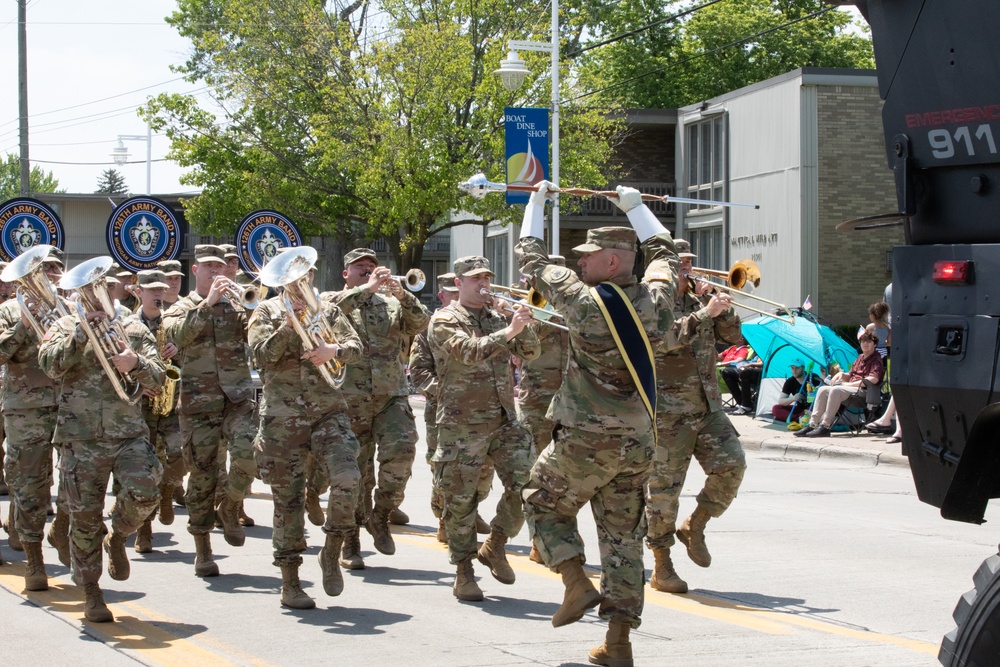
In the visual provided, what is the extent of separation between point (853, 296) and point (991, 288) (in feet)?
84.3

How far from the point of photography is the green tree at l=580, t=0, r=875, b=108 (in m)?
51.6

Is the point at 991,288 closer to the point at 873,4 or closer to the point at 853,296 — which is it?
the point at 873,4

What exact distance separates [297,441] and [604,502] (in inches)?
91.9

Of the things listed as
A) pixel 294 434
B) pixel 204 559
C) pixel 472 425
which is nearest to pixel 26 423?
pixel 204 559

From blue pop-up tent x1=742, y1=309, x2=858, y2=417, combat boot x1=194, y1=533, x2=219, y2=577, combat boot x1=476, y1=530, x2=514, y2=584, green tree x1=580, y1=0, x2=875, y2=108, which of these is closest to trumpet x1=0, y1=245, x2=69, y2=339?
combat boot x1=194, y1=533, x2=219, y2=577

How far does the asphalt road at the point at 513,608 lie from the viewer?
268 inches

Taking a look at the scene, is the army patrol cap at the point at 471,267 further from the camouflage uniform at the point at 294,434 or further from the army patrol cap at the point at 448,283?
the army patrol cap at the point at 448,283

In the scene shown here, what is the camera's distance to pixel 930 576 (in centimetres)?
866

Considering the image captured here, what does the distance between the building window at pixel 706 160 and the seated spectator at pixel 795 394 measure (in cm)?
1337

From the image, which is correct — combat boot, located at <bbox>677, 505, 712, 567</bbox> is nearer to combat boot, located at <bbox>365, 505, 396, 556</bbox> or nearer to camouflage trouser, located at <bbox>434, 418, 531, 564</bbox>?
camouflage trouser, located at <bbox>434, 418, 531, 564</bbox>

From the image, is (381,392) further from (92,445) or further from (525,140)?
(525,140)

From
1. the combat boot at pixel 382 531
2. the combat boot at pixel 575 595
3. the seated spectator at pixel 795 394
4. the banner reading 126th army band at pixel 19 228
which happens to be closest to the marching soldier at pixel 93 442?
the combat boot at pixel 382 531

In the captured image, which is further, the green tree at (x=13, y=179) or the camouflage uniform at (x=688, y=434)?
the green tree at (x=13, y=179)

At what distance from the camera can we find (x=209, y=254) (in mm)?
9969
